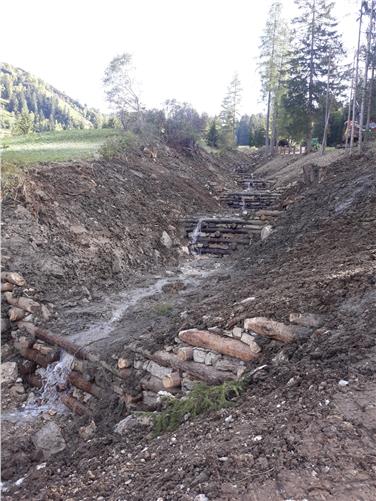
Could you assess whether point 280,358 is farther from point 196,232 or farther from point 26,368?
point 196,232

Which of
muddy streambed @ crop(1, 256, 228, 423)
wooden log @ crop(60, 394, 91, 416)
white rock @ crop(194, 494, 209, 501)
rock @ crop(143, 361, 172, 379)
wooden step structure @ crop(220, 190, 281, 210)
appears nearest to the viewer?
white rock @ crop(194, 494, 209, 501)

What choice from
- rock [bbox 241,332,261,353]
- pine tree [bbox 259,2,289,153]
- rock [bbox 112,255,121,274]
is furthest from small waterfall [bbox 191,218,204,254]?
pine tree [bbox 259,2,289,153]

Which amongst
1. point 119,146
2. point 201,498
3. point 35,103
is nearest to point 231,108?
point 119,146

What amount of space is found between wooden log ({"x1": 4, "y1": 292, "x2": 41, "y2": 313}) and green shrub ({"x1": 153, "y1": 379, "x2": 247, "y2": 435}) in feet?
12.6

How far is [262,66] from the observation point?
2894cm

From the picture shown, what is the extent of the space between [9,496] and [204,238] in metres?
9.29

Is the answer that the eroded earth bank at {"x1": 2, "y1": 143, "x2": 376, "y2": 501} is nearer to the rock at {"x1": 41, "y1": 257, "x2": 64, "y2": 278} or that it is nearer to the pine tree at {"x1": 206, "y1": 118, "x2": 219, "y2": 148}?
the rock at {"x1": 41, "y1": 257, "x2": 64, "y2": 278}

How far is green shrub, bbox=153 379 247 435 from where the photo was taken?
11.6ft

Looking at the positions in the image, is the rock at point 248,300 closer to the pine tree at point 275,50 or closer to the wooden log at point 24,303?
the wooden log at point 24,303

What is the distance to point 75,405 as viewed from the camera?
523 centimetres

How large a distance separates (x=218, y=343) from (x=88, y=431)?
1854 mm

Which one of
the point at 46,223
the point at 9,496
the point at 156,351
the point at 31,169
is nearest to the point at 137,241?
the point at 46,223

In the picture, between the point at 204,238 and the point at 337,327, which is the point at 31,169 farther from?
the point at 337,327

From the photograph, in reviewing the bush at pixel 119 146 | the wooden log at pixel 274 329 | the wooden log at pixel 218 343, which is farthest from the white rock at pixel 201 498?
the bush at pixel 119 146
